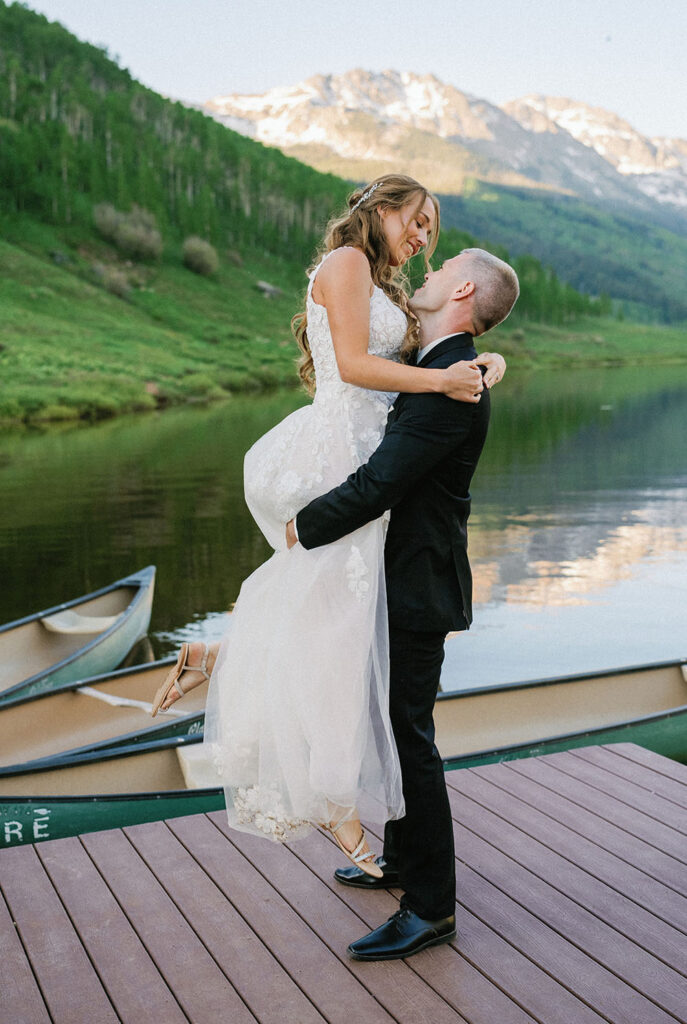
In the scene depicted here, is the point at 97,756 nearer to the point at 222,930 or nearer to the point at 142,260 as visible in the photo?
the point at 222,930

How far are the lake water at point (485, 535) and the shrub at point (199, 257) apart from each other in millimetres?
63958

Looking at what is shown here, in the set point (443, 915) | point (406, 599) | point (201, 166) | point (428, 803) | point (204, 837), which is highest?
point (201, 166)

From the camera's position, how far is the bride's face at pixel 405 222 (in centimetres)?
361

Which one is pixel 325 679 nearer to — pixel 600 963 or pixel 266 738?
pixel 266 738

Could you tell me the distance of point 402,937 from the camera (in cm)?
363

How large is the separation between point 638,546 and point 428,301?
16.8m

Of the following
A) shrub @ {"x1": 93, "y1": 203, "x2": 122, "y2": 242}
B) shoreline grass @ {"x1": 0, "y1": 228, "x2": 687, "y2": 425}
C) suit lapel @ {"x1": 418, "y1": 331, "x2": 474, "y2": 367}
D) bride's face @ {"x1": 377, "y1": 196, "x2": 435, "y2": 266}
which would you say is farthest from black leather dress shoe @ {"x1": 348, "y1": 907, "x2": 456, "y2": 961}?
shrub @ {"x1": 93, "y1": 203, "x2": 122, "y2": 242}

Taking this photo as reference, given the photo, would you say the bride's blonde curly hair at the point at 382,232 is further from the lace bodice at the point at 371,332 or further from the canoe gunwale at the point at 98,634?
the canoe gunwale at the point at 98,634

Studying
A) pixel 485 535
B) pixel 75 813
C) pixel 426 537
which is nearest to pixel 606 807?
pixel 426 537

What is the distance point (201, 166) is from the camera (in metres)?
122

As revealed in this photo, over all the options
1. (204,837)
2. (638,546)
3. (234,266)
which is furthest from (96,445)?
(234,266)

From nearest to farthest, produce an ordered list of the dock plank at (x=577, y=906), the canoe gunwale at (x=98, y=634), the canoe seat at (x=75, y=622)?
the dock plank at (x=577, y=906)
the canoe gunwale at (x=98, y=634)
the canoe seat at (x=75, y=622)

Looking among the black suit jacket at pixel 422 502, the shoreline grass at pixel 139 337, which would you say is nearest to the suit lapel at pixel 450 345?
the black suit jacket at pixel 422 502

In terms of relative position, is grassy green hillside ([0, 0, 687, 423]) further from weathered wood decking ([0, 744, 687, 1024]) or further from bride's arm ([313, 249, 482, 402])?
bride's arm ([313, 249, 482, 402])
